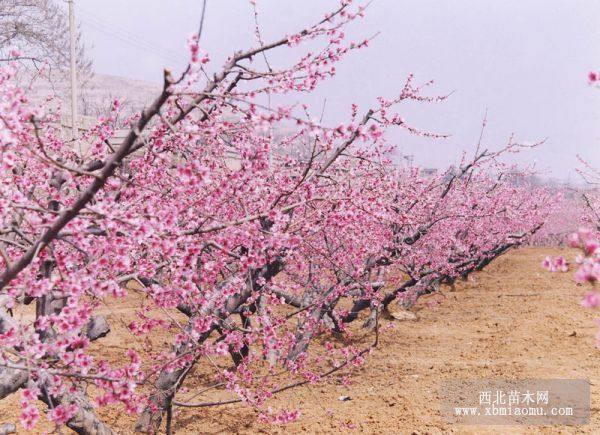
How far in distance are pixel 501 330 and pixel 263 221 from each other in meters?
7.19

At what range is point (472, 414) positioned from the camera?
18.8 feet

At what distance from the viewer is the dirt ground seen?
5.51 meters

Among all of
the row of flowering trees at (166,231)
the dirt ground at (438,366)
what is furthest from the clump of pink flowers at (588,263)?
the dirt ground at (438,366)

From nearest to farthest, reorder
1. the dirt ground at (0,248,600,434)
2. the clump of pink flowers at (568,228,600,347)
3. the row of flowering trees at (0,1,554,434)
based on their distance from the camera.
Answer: the clump of pink flowers at (568,228,600,347), the row of flowering trees at (0,1,554,434), the dirt ground at (0,248,600,434)

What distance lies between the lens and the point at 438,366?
7699mm

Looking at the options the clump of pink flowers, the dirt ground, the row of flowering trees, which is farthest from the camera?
the dirt ground

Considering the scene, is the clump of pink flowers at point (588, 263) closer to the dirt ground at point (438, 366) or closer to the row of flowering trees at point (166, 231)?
the row of flowering trees at point (166, 231)

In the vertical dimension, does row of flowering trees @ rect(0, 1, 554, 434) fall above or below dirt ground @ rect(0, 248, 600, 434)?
above

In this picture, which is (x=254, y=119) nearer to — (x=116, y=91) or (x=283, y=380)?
(x=283, y=380)

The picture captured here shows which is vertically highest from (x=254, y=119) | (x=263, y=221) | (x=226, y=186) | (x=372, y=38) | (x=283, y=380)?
(x=372, y=38)

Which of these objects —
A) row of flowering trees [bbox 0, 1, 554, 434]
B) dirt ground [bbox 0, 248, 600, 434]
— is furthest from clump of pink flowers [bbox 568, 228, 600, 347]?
dirt ground [bbox 0, 248, 600, 434]

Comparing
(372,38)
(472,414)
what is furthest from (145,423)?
(372,38)

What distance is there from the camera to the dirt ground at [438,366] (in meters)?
5.51

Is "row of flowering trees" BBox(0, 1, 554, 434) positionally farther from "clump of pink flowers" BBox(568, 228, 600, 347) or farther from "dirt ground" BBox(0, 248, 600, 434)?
"clump of pink flowers" BBox(568, 228, 600, 347)
